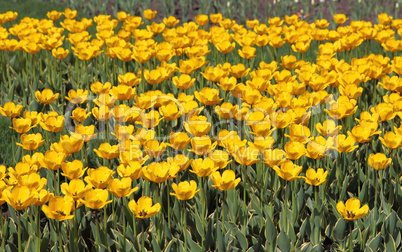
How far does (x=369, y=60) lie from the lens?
161 inches

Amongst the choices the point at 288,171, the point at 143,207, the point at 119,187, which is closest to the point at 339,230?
the point at 288,171

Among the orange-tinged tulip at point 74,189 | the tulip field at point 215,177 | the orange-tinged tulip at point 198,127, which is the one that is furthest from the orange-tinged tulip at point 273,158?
the orange-tinged tulip at point 74,189

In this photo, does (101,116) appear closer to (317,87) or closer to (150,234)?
(150,234)

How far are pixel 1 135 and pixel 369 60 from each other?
279cm

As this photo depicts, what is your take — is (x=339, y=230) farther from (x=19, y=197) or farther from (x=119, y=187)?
(x=19, y=197)

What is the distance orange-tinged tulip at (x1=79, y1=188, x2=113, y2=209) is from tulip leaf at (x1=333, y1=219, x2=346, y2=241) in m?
1.16

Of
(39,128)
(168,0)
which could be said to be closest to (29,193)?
(39,128)

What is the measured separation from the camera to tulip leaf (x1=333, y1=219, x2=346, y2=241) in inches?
106

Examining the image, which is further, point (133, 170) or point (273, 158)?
point (273, 158)

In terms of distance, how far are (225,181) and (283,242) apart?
1.41 feet

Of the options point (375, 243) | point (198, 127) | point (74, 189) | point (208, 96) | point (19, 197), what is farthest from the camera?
point (208, 96)

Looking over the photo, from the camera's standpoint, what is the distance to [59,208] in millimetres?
2303

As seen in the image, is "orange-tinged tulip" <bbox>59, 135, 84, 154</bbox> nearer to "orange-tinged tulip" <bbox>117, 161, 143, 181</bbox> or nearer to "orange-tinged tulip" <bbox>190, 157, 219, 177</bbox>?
"orange-tinged tulip" <bbox>117, 161, 143, 181</bbox>

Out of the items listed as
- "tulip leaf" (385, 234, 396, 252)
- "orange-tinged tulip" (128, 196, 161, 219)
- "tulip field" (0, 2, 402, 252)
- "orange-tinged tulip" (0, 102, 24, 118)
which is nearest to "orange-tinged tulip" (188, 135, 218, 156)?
"tulip field" (0, 2, 402, 252)
